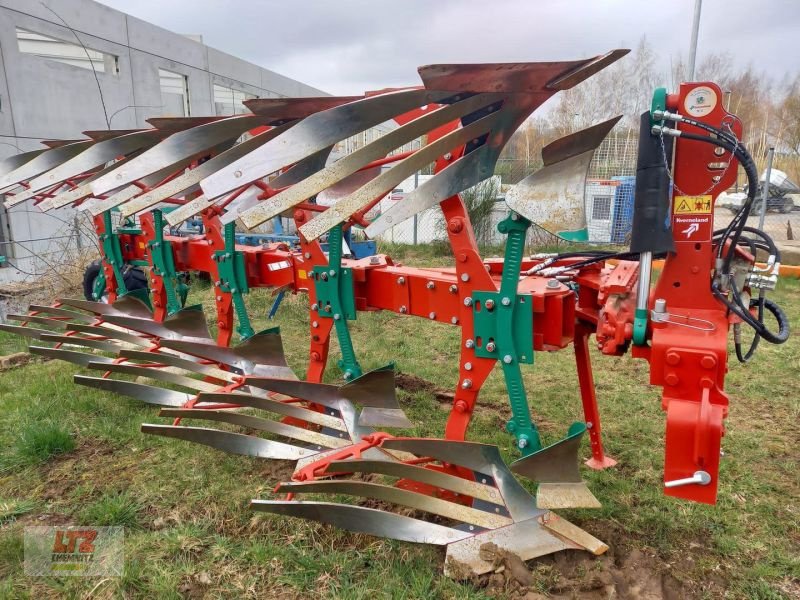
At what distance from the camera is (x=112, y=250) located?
5.18 meters

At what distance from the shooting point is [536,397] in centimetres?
443

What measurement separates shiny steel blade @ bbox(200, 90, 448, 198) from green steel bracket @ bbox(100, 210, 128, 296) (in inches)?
143

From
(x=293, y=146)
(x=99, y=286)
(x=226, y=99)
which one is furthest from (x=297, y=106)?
(x=226, y=99)

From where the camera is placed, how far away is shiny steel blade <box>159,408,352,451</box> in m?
3.01

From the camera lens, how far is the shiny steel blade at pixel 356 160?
6.48ft

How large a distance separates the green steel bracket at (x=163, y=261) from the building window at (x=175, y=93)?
12.5m

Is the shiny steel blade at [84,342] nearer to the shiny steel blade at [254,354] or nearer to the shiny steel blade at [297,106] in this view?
the shiny steel blade at [254,354]

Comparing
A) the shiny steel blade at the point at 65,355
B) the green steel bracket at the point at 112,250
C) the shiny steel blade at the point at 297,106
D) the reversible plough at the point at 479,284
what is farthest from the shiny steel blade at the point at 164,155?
the green steel bracket at the point at 112,250

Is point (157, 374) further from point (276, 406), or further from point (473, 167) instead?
point (473, 167)

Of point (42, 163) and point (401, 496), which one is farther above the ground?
point (42, 163)

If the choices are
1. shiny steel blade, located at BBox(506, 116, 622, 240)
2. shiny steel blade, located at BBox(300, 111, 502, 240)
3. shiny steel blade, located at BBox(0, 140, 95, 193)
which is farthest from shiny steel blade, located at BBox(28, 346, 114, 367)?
shiny steel blade, located at BBox(506, 116, 622, 240)

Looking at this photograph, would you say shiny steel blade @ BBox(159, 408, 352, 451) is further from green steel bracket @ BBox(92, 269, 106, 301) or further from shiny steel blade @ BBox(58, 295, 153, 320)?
green steel bracket @ BBox(92, 269, 106, 301)

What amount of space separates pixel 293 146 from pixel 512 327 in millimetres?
1193

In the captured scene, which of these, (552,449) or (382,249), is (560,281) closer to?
(552,449)
